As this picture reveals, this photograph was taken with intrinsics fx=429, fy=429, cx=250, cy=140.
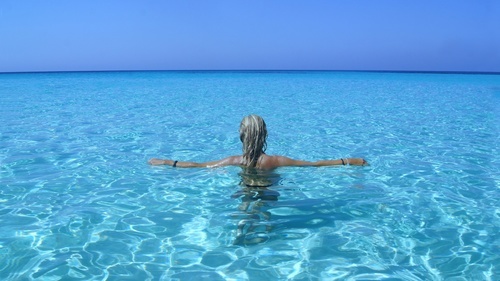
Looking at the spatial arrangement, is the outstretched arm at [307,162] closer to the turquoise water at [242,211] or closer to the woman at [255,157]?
the woman at [255,157]

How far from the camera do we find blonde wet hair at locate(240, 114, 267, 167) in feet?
13.7

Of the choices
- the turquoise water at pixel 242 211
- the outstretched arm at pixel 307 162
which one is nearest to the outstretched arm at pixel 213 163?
the turquoise water at pixel 242 211

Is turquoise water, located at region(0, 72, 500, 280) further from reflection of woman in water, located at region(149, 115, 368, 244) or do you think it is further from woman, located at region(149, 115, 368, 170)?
woman, located at region(149, 115, 368, 170)

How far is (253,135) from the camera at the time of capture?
420 cm

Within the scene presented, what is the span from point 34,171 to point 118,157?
1189 mm

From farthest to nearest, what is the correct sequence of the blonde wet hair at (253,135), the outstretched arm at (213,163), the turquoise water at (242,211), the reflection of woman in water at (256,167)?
the outstretched arm at (213,163), the blonde wet hair at (253,135), the reflection of woman in water at (256,167), the turquoise water at (242,211)

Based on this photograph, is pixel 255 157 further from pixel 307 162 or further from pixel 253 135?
pixel 307 162

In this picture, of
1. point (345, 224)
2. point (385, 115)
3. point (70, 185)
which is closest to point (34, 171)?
point (70, 185)

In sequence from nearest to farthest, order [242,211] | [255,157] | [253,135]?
[242,211] → [253,135] → [255,157]

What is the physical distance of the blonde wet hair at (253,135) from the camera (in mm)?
4172

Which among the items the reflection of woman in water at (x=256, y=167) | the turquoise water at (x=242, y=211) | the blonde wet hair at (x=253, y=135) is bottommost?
the turquoise water at (x=242, y=211)

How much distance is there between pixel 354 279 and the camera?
293 cm

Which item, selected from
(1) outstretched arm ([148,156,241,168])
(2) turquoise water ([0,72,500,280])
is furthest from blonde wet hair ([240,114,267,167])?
Answer: (2) turquoise water ([0,72,500,280])

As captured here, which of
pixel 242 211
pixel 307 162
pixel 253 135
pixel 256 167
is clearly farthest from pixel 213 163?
pixel 307 162
